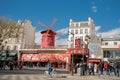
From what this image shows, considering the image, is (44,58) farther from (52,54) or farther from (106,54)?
(106,54)

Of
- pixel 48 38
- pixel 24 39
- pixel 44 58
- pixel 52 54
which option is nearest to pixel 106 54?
pixel 52 54

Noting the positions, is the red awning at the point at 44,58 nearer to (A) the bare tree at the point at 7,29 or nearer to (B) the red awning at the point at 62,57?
(B) the red awning at the point at 62,57

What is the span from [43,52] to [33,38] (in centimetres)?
1421

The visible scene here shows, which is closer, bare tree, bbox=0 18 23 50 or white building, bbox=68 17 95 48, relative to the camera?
bare tree, bbox=0 18 23 50

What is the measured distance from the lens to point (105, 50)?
45031 mm

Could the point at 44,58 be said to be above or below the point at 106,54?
below

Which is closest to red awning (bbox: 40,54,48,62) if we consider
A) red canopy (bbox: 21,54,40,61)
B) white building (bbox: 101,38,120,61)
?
red canopy (bbox: 21,54,40,61)

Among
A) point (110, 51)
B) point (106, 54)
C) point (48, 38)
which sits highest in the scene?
point (48, 38)

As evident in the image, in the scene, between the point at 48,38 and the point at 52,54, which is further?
the point at 48,38

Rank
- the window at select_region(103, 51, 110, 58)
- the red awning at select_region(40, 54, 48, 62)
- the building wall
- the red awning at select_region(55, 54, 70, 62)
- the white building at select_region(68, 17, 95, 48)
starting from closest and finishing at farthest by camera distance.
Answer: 1. the window at select_region(103, 51, 110, 58)
2. the red awning at select_region(55, 54, 70, 62)
3. the red awning at select_region(40, 54, 48, 62)
4. the building wall
5. the white building at select_region(68, 17, 95, 48)

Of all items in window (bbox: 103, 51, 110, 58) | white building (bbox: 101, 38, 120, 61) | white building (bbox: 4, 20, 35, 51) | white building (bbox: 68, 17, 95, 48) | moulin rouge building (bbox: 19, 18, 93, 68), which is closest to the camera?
white building (bbox: 101, 38, 120, 61)

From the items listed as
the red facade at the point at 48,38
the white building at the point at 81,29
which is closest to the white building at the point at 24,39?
the red facade at the point at 48,38

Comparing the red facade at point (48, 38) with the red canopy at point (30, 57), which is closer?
the red canopy at point (30, 57)

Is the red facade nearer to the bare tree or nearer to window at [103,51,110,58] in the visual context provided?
window at [103,51,110,58]
